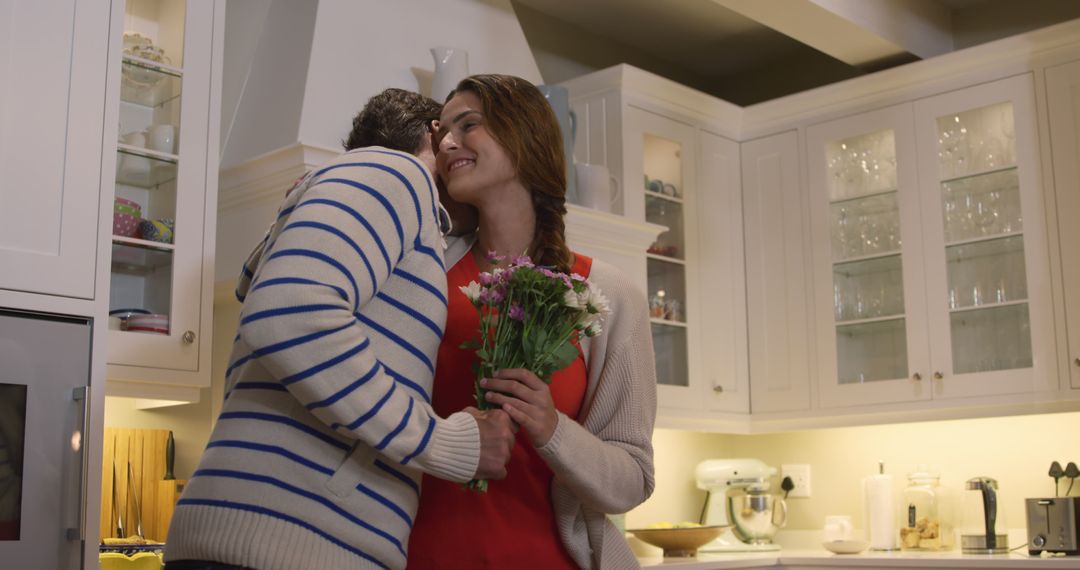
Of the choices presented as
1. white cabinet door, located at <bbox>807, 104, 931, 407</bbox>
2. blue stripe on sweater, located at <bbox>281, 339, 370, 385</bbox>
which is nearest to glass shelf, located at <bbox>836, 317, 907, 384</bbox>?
white cabinet door, located at <bbox>807, 104, 931, 407</bbox>

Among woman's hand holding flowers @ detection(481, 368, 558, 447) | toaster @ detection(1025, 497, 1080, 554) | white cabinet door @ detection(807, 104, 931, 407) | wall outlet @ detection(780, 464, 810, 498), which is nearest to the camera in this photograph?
woman's hand holding flowers @ detection(481, 368, 558, 447)

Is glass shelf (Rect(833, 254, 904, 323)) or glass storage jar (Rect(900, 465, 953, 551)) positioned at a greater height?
glass shelf (Rect(833, 254, 904, 323))

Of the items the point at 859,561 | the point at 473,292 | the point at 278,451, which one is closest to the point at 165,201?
the point at 473,292

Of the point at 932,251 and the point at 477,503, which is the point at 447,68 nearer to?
the point at 932,251

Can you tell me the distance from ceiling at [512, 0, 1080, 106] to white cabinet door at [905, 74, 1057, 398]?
385mm

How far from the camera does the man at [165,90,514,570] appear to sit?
1.33 m

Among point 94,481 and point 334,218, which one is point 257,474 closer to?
point 334,218

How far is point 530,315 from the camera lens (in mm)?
1538

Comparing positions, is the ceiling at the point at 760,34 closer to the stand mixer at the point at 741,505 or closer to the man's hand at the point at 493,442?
the stand mixer at the point at 741,505

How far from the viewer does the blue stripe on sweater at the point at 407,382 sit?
4.71 ft

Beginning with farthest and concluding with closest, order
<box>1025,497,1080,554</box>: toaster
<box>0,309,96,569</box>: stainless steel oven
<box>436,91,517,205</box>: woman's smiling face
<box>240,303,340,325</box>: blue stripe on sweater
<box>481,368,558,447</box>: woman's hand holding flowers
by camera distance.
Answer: <box>1025,497,1080,554</box>: toaster
<box>0,309,96,569</box>: stainless steel oven
<box>436,91,517,205</box>: woman's smiling face
<box>481,368,558,447</box>: woman's hand holding flowers
<box>240,303,340,325</box>: blue stripe on sweater

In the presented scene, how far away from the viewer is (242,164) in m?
3.12

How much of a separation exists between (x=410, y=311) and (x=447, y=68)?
2038 millimetres

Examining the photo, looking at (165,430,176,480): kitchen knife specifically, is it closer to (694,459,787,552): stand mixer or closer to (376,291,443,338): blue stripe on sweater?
(376,291,443,338): blue stripe on sweater
